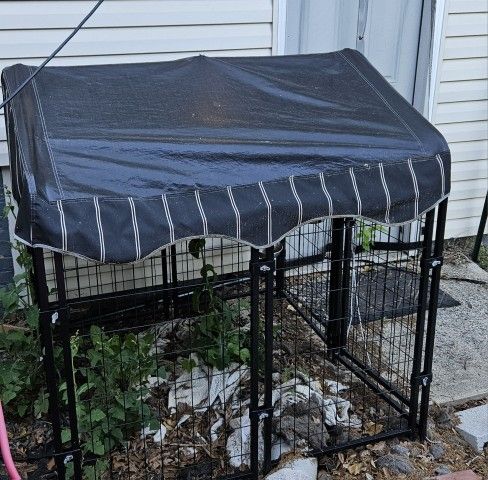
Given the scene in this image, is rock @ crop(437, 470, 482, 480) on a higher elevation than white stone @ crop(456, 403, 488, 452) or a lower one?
higher

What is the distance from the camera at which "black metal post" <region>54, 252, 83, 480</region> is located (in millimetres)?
2770

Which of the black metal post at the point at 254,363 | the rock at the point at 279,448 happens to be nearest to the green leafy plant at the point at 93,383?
the black metal post at the point at 254,363

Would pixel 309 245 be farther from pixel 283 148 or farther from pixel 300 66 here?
pixel 283 148

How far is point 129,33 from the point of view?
14.9ft

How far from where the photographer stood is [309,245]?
532 centimetres

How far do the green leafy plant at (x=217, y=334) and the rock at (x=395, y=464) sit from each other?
92 cm

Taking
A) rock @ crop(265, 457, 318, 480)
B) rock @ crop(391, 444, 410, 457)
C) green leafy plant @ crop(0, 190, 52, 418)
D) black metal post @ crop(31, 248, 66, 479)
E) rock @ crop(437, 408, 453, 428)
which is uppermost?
black metal post @ crop(31, 248, 66, 479)

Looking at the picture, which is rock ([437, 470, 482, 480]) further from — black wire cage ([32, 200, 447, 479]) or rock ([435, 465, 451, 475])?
black wire cage ([32, 200, 447, 479])

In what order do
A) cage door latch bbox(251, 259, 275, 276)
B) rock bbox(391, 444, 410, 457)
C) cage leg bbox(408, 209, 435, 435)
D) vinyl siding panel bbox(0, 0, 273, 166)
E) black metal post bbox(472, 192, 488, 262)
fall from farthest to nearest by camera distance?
1. black metal post bbox(472, 192, 488, 262)
2. vinyl siding panel bbox(0, 0, 273, 166)
3. rock bbox(391, 444, 410, 457)
4. cage leg bbox(408, 209, 435, 435)
5. cage door latch bbox(251, 259, 275, 276)

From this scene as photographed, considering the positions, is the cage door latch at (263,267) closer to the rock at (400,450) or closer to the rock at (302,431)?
the rock at (302,431)

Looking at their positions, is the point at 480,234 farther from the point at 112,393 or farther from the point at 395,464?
the point at 112,393

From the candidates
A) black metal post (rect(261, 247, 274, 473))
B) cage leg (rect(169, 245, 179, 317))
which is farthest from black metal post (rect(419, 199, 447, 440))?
cage leg (rect(169, 245, 179, 317))

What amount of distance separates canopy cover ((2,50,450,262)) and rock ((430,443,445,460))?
1353 millimetres

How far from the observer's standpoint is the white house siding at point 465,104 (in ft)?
18.1
